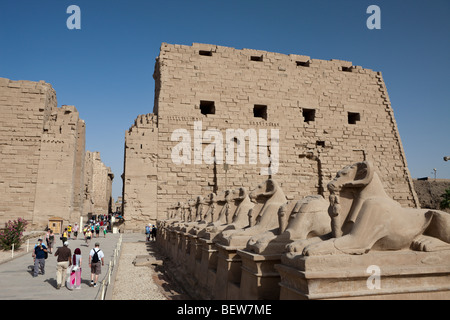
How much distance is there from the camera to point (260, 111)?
1708 centimetres

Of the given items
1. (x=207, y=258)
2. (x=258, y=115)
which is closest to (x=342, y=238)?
(x=207, y=258)

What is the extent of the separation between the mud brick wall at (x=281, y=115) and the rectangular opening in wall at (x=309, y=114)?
0.05 m

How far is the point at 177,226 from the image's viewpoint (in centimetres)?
824

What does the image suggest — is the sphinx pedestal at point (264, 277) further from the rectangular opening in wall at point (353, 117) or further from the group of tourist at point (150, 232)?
the rectangular opening in wall at point (353, 117)

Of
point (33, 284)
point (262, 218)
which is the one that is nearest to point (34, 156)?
point (33, 284)

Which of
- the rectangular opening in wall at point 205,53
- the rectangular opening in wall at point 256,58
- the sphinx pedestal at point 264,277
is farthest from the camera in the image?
the rectangular opening in wall at point 256,58

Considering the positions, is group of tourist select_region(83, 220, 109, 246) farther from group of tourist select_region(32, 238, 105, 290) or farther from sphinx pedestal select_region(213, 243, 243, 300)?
sphinx pedestal select_region(213, 243, 243, 300)

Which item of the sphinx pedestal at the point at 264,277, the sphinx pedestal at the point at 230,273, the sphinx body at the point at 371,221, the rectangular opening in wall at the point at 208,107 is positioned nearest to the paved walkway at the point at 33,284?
the sphinx pedestal at the point at 230,273

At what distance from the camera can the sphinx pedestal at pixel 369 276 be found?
249 cm

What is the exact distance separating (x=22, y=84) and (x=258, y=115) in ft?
37.2

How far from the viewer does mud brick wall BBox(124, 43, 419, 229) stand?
580 inches

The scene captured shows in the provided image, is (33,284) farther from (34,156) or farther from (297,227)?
(34,156)

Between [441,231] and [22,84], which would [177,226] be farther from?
[22,84]

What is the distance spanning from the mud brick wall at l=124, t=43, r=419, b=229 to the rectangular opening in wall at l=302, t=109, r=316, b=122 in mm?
52
